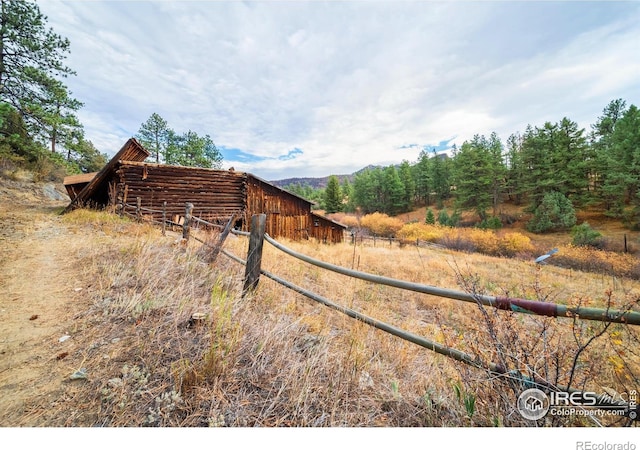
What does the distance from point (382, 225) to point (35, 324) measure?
42811 mm

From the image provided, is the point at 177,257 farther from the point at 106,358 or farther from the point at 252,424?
the point at 252,424

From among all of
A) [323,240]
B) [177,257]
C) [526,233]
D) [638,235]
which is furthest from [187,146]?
[638,235]

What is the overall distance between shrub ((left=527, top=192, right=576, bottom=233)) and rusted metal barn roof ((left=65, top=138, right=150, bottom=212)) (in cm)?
4168

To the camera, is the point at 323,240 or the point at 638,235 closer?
the point at 323,240

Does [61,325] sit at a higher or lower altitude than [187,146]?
lower

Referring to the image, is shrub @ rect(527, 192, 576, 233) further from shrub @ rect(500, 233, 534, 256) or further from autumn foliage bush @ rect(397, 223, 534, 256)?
shrub @ rect(500, 233, 534, 256)

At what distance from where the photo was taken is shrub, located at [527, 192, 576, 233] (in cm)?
2966

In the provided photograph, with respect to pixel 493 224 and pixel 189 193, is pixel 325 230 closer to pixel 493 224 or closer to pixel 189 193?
pixel 189 193

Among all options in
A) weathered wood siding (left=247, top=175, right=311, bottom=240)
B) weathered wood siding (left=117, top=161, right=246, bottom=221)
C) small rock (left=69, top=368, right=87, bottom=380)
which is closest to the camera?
small rock (left=69, top=368, right=87, bottom=380)

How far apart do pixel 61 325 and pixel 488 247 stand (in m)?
31.5

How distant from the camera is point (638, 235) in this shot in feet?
82.6

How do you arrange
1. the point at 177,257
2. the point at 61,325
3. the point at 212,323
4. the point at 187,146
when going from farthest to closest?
the point at 187,146 → the point at 177,257 → the point at 61,325 → the point at 212,323

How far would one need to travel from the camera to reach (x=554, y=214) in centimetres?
3053

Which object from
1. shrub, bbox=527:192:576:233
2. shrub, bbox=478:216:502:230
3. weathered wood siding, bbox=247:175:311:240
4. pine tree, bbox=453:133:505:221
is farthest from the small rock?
pine tree, bbox=453:133:505:221
